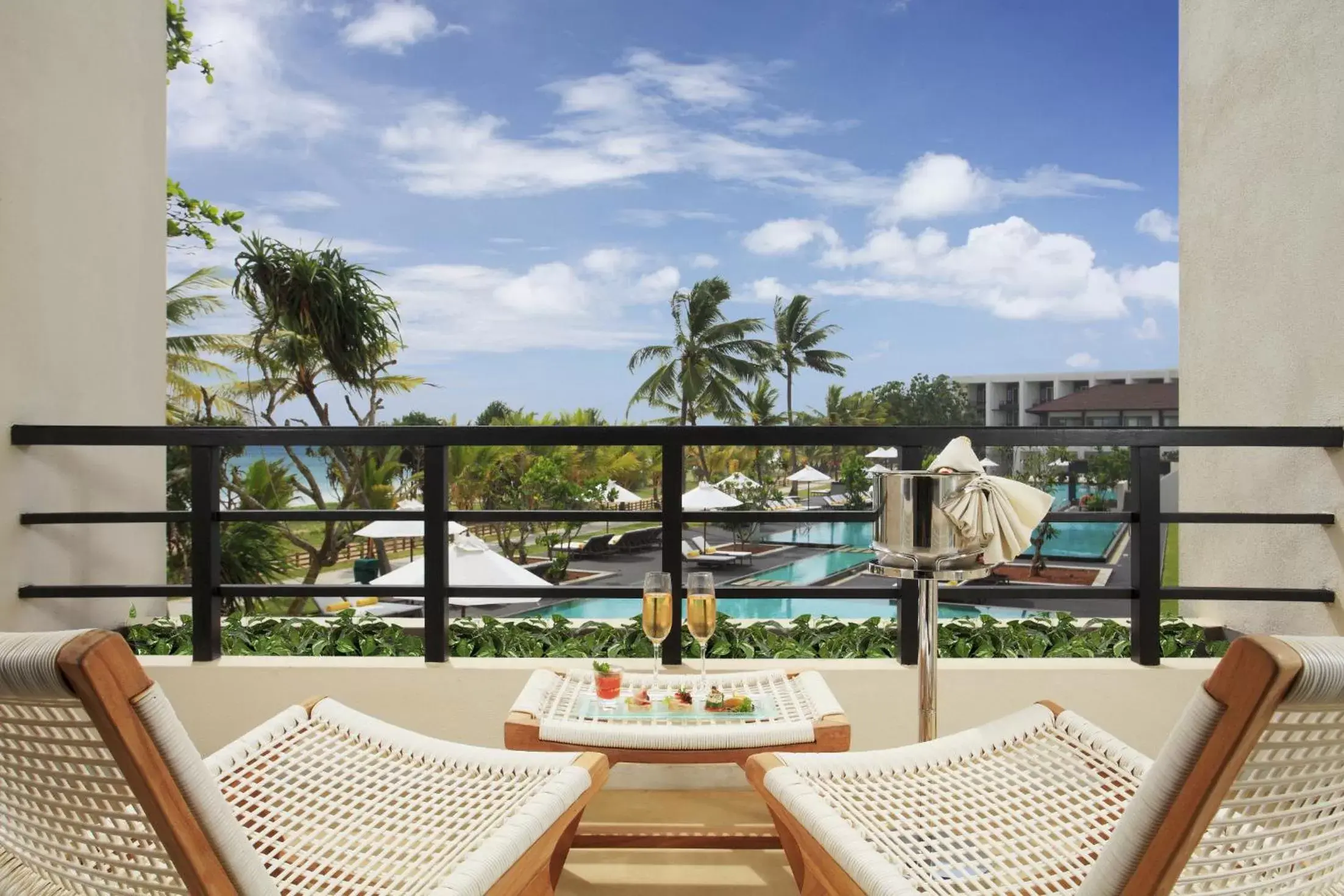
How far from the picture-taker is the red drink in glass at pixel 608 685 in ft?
6.93

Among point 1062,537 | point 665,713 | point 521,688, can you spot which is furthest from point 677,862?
point 1062,537

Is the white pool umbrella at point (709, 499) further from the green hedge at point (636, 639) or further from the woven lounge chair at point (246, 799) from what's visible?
the woven lounge chair at point (246, 799)

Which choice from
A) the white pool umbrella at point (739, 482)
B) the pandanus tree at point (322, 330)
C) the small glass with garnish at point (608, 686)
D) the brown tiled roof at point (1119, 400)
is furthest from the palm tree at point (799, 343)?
the small glass with garnish at point (608, 686)

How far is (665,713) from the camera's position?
2018 mm

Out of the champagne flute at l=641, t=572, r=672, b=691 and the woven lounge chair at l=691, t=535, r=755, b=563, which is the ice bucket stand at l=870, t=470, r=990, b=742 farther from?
the woven lounge chair at l=691, t=535, r=755, b=563

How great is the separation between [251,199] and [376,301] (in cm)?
2132

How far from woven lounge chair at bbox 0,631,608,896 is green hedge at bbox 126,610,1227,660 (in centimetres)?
119

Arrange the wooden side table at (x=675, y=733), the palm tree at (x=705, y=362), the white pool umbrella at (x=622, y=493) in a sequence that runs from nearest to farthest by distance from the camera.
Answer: the wooden side table at (x=675, y=733)
the white pool umbrella at (x=622, y=493)
the palm tree at (x=705, y=362)

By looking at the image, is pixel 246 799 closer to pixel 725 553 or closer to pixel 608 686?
pixel 608 686

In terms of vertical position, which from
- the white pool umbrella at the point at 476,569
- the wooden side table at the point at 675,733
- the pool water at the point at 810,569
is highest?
the wooden side table at the point at 675,733

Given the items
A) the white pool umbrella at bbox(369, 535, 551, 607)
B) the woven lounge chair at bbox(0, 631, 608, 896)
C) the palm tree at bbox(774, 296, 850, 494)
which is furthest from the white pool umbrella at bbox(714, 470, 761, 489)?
the palm tree at bbox(774, 296, 850, 494)

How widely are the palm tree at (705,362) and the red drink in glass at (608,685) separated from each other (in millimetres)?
29440

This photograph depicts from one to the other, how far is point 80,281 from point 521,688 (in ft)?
7.08

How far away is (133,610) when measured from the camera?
137 inches
